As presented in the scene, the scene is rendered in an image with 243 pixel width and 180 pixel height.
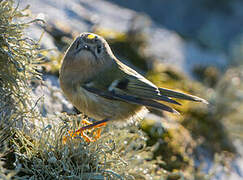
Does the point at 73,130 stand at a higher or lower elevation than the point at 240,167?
higher

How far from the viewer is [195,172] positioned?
346 centimetres

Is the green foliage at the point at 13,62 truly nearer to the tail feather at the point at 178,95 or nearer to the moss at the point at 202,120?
the tail feather at the point at 178,95

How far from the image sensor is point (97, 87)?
2.42 meters

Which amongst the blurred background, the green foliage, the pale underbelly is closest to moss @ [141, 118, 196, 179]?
the blurred background

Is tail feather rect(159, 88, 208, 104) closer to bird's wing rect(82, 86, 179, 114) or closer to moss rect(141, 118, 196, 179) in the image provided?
bird's wing rect(82, 86, 179, 114)

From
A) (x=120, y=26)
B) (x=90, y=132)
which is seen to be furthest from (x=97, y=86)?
(x=120, y=26)

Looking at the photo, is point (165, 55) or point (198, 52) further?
point (198, 52)

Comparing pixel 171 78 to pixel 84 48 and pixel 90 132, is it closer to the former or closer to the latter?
pixel 90 132

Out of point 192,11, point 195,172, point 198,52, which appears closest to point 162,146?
point 195,172

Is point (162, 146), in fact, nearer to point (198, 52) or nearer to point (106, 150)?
point (106, 150)

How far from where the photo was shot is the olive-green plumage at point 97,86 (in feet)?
7.85

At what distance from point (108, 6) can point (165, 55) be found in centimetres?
200

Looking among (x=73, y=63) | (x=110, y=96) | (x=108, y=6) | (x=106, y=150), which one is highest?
(x=108, y=6)

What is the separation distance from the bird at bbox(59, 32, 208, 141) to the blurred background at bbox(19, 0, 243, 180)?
27 centimetres
